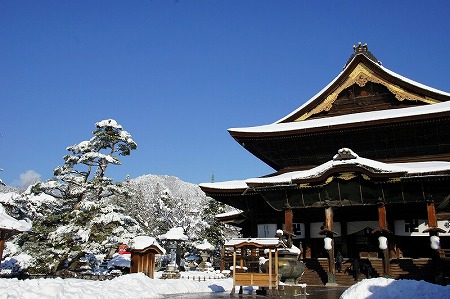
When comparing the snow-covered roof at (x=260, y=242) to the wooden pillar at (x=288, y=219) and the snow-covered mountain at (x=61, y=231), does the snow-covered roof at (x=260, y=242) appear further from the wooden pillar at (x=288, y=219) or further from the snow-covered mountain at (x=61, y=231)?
the snow-covered mountain at (x=61, y=231)

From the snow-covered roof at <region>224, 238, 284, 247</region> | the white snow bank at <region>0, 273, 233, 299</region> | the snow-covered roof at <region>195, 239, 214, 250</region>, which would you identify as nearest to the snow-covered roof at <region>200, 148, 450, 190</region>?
the white snow bank at <region>0, 273, 233, 299</region>

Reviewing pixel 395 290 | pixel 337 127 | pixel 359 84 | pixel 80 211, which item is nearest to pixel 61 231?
pixel 80 211

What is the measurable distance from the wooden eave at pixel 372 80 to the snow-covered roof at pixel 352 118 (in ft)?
2.60

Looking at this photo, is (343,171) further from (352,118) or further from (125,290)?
(125,290)

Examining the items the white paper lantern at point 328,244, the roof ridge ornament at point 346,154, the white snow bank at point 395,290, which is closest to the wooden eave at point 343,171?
the roof ridge ornament at point 346,154

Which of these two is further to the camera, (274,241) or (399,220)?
(399,220)

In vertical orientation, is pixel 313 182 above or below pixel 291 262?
above

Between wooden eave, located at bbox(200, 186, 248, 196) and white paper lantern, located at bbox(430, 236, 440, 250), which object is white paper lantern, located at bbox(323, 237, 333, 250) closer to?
white paper lantern, located at bbox(430, 236, 440, 250)

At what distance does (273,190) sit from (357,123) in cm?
614

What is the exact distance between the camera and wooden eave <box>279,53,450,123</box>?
25922 millimetres

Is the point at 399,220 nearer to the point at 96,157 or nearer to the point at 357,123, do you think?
the point at 357,123

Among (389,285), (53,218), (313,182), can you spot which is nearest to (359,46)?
(313,182)

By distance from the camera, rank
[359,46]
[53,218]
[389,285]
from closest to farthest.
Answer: [389,285], [53,218], [359,46]

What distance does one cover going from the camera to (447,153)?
79.8ft
